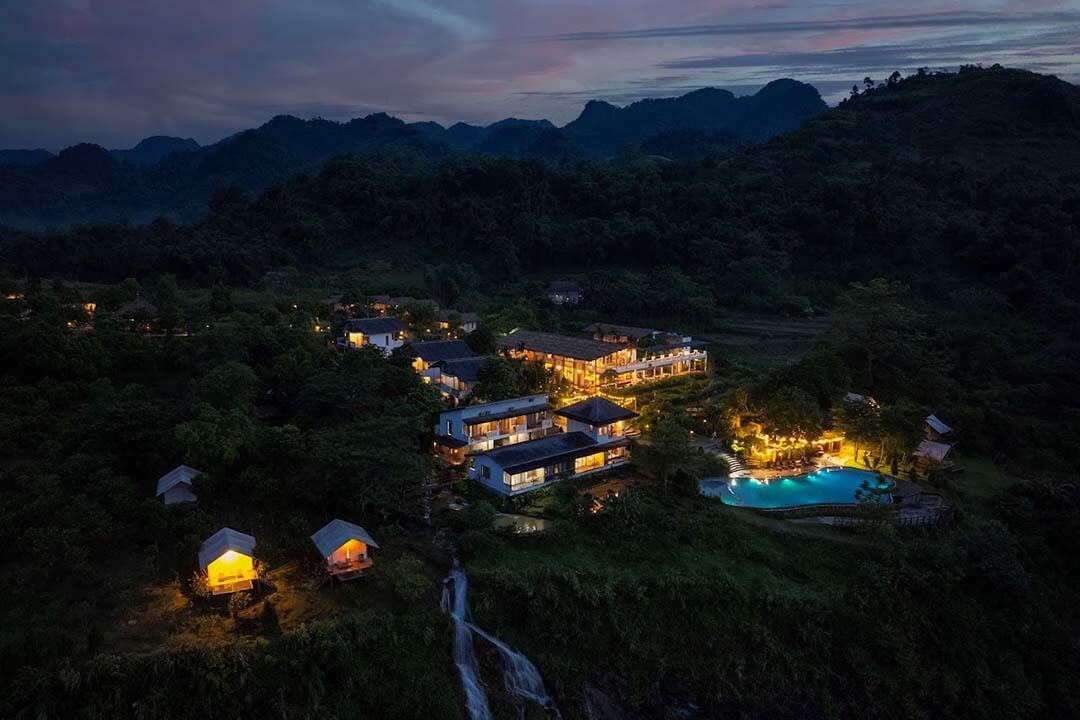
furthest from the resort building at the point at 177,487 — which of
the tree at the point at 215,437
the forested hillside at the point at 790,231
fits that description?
the forested hillside at the point at 790,231

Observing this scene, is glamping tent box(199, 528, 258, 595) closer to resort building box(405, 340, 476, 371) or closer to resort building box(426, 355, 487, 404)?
resort building box(426, 355, 487, 404)

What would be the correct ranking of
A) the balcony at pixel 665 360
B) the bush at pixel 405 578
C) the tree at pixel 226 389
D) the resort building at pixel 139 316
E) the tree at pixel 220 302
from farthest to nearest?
the tree at pixel 220 302, the resort building at pixel 139 316, the balcony at pixel 665 360, the tree at pixel 226 389, the bush at pixel 405 578

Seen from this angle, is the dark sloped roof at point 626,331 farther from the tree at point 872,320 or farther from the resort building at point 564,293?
the resort building at point 564,293

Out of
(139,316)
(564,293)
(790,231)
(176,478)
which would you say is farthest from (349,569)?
(790,231)

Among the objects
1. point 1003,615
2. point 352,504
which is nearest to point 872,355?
point 1003,615

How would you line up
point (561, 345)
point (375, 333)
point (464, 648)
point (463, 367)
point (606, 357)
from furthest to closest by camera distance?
point (375, 333)
point (561, 345)
point (606, 357)
point (463, 367)
point (464, 648)

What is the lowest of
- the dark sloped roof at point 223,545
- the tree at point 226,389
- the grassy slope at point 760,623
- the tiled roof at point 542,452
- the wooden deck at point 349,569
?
the grassy slope at point 760,623

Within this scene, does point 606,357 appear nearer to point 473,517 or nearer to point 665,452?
point 665,452
